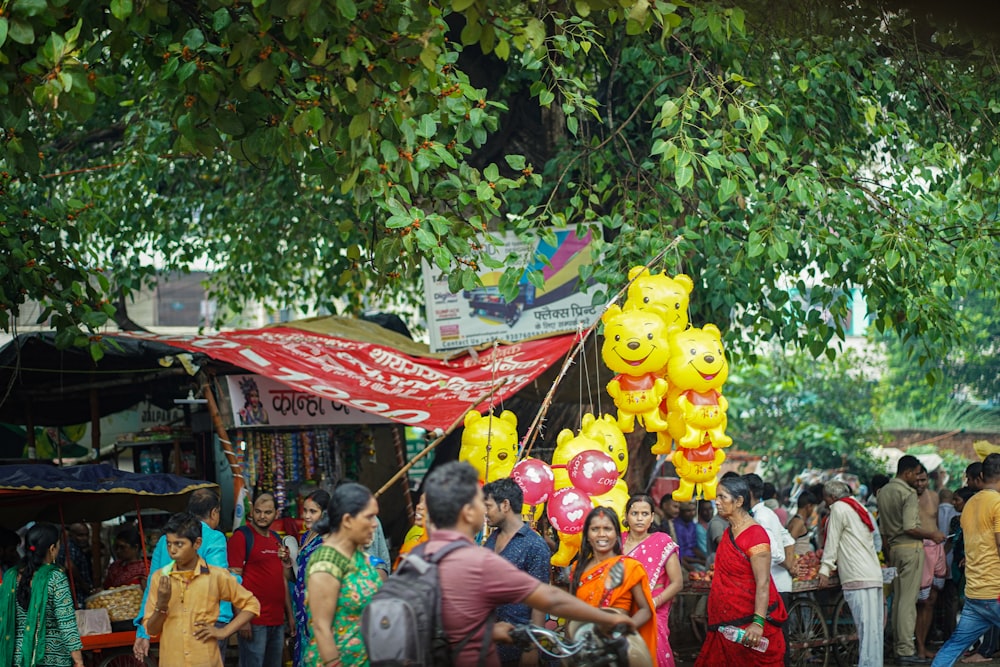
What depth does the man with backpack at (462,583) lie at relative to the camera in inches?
167

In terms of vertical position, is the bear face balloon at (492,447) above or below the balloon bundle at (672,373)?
below

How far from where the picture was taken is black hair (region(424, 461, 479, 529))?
14.2 ft

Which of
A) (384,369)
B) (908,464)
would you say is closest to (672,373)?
(384,369)

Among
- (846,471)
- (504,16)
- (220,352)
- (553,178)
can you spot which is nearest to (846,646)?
(553,178)

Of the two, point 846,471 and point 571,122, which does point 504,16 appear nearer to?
point 571,122

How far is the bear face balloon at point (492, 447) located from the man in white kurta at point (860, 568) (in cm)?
299

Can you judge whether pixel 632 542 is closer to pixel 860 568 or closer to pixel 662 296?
pixel 662 296

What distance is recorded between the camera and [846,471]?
68.2 ft

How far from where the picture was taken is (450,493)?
432cm

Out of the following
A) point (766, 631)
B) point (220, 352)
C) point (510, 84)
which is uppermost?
point (510, 84)

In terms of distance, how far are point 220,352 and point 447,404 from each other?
1908 mm

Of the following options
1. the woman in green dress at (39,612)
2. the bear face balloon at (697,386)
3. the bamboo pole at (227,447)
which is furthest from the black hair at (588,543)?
the bamboo pole at (227,447)

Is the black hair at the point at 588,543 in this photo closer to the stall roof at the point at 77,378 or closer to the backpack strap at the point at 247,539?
the backpack strap at the point at 247,539

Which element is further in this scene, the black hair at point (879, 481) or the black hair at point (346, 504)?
the black hair at point (879, 481)
